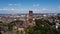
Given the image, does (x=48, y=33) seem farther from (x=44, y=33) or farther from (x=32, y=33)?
(x=32, y=33)

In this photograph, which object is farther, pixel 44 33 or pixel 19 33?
Answer: pixel 19 33

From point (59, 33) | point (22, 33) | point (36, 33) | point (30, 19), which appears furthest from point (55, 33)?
point (30, 19)

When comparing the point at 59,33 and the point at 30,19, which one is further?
the point at 30,19

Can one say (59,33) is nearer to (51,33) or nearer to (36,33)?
(51,33)

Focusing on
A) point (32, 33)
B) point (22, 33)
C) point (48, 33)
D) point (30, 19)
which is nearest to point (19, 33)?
point (22, 33)

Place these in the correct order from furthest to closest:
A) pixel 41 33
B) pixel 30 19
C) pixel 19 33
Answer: pixel 30 19
pixel 19 33
pixel 41 33

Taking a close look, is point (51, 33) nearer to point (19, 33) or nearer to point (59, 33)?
point (59, 33)

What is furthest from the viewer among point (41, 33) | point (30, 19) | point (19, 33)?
point (30, 19)
